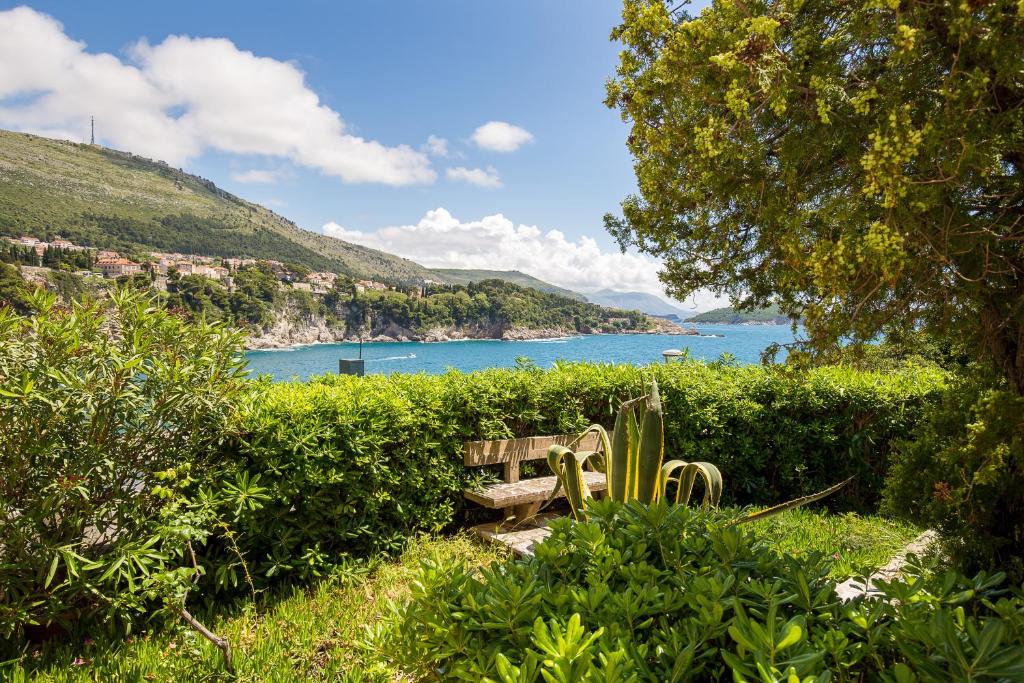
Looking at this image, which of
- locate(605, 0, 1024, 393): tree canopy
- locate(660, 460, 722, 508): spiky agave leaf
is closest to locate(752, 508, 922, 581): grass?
locate(660, 460, 722, 508): spiky agave leaf

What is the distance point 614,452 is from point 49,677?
10.3ft

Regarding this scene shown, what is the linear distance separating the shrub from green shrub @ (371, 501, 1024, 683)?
2.22m

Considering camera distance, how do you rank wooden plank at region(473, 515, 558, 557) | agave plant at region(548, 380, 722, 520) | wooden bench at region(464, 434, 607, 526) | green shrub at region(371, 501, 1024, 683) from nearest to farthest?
green shrub at region(371, 501, 1024, 683), agave plant at region(548, 380, 722, 520), wooden plank at region(473, 515, 558, 557), wooden bench at region(464, 434, 607, 526)

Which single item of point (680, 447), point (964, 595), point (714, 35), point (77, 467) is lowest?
point (680, 447)

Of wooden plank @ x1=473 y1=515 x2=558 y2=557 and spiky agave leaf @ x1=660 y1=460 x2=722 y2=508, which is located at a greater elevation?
spiky agave leaf @ x1=660 y1=460 x2=722 y2=508

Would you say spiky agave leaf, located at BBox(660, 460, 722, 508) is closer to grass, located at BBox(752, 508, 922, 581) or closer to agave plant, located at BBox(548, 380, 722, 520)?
agave plant, located at BBox(548, 380, 722, 520)

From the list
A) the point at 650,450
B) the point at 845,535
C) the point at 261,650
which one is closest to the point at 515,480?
the point at 650,450

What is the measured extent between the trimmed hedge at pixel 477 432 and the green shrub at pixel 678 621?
1.39 meters

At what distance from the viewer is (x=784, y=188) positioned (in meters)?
2.29

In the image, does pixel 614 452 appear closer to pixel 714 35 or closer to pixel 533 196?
pixel 714 35

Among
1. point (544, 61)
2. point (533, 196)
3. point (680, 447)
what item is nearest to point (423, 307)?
point (533, 196)

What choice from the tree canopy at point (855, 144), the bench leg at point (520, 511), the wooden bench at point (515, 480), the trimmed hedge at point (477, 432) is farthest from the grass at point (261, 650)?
the tree canopy at point (855, 144)

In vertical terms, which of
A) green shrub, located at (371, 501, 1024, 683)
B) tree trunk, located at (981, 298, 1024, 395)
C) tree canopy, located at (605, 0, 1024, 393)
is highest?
tree canopy, located at (605, 0, 1024, 393)

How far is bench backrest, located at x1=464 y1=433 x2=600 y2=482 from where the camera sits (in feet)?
15.5
